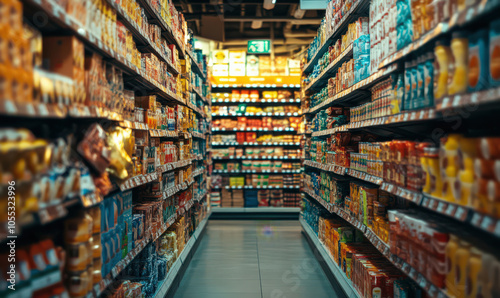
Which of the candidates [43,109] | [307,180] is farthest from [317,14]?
[43,109]

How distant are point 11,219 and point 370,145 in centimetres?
245

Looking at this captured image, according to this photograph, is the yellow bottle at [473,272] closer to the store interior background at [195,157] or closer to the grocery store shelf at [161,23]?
the store interior background at [195,157]

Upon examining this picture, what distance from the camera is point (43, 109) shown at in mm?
1225

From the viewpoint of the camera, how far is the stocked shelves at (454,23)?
126 centimetres

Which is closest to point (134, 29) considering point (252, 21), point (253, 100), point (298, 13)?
point (253, 100)

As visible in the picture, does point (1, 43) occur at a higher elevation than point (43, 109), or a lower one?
higher

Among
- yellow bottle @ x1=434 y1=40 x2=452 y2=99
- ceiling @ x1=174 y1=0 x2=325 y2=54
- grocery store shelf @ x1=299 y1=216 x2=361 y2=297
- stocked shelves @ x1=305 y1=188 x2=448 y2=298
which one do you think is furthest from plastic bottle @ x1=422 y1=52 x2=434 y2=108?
ceiling @ x1=174 y1=0 x2=325 y2=54

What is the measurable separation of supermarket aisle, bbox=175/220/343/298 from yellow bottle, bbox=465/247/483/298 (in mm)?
2062

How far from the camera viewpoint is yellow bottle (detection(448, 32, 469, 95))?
4.98 feet

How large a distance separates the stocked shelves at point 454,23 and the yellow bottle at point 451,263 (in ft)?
3.15

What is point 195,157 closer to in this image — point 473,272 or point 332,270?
point 332,270

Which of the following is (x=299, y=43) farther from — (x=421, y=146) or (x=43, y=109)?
(x=43, y=109)

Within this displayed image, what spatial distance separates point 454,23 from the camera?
1484 mm

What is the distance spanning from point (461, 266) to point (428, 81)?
95 cm
